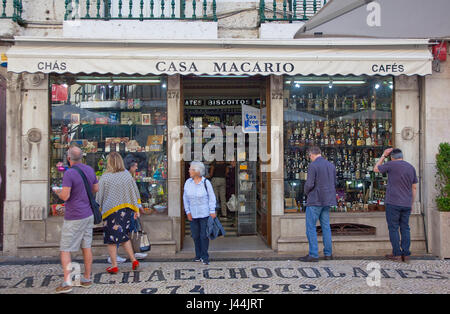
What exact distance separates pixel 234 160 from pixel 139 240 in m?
3.55

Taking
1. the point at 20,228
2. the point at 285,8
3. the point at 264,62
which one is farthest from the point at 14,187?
the point at 285,8

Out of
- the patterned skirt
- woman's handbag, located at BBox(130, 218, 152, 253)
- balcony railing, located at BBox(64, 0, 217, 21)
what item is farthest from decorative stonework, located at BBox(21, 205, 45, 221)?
balcony railing, located at BBox(64, 0, 217, 21)

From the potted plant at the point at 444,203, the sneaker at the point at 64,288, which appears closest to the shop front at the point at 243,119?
the potted plant at the point at 444,203

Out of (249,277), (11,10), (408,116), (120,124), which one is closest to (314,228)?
(249,277)

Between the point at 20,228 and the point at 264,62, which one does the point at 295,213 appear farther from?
the point at 20,228

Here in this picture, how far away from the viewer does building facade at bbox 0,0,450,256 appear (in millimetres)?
6941

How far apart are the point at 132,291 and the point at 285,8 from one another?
18.3 feet

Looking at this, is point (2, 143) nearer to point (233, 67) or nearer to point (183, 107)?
point (183, 107)

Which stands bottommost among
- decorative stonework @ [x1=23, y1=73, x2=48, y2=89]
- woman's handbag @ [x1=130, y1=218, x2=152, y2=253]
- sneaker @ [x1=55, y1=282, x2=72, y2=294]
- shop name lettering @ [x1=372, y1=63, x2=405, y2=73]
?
sneaker @ [x1=55, y1=282, x2=72, y2=294]

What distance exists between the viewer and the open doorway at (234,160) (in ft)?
27.0

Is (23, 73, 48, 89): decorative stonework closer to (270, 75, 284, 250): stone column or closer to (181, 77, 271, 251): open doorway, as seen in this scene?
(181, 77, 271, 251): open doorway

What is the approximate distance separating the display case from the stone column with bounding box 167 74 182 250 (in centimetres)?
183

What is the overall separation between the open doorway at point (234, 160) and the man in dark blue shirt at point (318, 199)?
1177 millimetres

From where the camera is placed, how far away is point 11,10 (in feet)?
25.2
